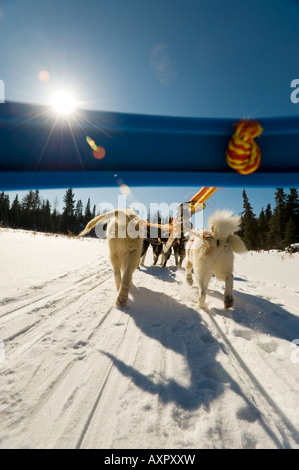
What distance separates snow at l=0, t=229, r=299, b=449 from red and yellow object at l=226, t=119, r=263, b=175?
1.66m

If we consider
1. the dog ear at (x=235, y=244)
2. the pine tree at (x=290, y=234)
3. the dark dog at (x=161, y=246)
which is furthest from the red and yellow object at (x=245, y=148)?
the pine tree at (x=290, y=234)

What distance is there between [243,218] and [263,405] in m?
40.1

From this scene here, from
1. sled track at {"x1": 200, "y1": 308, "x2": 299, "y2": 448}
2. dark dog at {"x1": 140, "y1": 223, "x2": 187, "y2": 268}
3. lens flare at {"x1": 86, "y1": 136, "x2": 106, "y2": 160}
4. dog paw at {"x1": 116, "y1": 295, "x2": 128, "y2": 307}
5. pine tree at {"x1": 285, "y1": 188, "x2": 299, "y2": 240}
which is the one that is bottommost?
sled track at {"x1": 200, "y1": 308, "x2": 299, "y2": 448}

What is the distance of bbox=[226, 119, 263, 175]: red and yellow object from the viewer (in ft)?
4.13

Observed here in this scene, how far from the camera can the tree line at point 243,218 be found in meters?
36.0

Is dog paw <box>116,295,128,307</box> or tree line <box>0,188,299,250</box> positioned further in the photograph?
tree line <box>0,188,299,250</box>

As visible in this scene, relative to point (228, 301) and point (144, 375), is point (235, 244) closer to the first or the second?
point (228, 301)

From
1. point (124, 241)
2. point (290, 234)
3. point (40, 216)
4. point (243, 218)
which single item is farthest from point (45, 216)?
point (124, 241)

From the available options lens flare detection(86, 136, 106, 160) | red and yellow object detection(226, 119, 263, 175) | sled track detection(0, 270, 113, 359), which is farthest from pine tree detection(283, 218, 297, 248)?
lens flare detection(86, 136, 106, 160)

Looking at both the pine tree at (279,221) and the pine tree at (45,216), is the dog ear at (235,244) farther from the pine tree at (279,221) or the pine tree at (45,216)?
the pine tree at (45,216)

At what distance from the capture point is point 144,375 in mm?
1724

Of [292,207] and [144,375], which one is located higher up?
[292,207]

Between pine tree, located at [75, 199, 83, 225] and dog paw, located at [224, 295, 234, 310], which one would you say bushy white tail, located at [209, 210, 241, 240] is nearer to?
dog paw, located at [224, 295, 234, 310]
